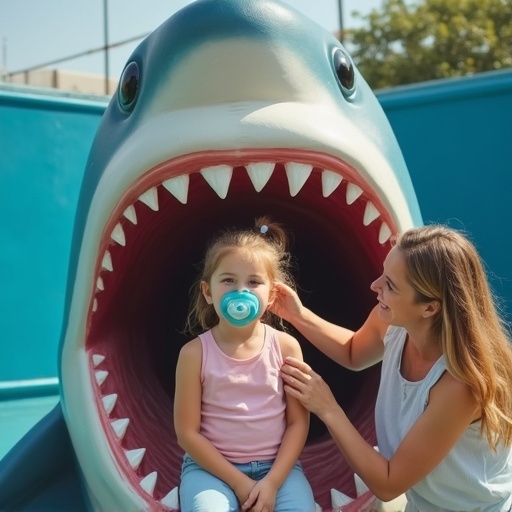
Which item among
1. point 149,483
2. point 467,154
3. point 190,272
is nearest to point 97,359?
point 149,483

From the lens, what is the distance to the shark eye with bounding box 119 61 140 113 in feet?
6.11

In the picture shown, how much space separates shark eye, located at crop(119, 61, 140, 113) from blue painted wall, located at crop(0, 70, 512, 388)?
145 cm

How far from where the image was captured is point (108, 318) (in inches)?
81.0

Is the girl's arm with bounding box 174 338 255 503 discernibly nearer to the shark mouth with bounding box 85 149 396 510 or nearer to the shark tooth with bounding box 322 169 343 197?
the shark mouth with bounding box 85 149 396 510

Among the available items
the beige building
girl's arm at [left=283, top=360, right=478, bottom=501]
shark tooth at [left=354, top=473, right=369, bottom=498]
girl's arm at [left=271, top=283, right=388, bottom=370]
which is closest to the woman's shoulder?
girl's arm at [left=283, top=360, right=478, bottom=501]

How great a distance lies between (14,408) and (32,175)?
92cm

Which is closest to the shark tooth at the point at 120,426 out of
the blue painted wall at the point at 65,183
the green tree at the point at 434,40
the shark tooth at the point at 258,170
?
the shark tooth at the point at 258,170

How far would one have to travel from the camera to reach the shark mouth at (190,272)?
→ 1664mm

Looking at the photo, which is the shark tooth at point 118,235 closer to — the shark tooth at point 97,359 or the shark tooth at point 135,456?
the shark tooth at point 97,359

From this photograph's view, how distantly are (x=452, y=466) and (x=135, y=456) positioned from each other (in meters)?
0.68

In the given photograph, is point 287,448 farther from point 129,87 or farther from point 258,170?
point 129,87

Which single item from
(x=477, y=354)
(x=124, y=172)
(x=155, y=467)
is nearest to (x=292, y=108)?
(x=124, y=172)

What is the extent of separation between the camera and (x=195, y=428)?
5.64 feet

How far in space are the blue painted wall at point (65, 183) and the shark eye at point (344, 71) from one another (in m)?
1.40
